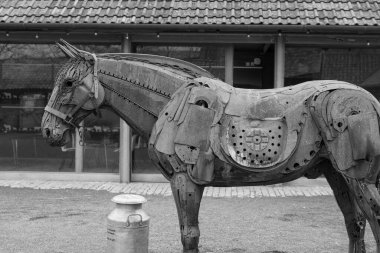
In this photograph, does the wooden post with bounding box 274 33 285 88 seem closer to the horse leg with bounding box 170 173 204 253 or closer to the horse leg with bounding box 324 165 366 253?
the horse leg with bounding box 324 165 366 253

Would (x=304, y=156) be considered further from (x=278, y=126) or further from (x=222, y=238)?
(x=222, y=238)

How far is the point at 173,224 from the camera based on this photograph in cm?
711

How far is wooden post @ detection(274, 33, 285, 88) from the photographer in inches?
416

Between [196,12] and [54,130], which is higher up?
[196,12]

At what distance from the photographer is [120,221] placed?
14.3ft

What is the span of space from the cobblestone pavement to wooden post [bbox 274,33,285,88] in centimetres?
218

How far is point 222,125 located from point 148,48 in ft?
24.5

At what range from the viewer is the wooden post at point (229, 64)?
431 inches

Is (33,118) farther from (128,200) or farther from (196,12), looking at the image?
(128,200)

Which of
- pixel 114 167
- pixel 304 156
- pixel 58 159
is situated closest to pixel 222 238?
pixel 304 156

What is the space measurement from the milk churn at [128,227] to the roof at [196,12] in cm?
629

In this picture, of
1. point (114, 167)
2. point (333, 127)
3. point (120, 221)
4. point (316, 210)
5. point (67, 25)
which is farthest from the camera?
point (114, 167)

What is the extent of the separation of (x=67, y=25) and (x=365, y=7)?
6.23 m

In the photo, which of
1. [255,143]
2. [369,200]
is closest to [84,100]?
[255,143]
